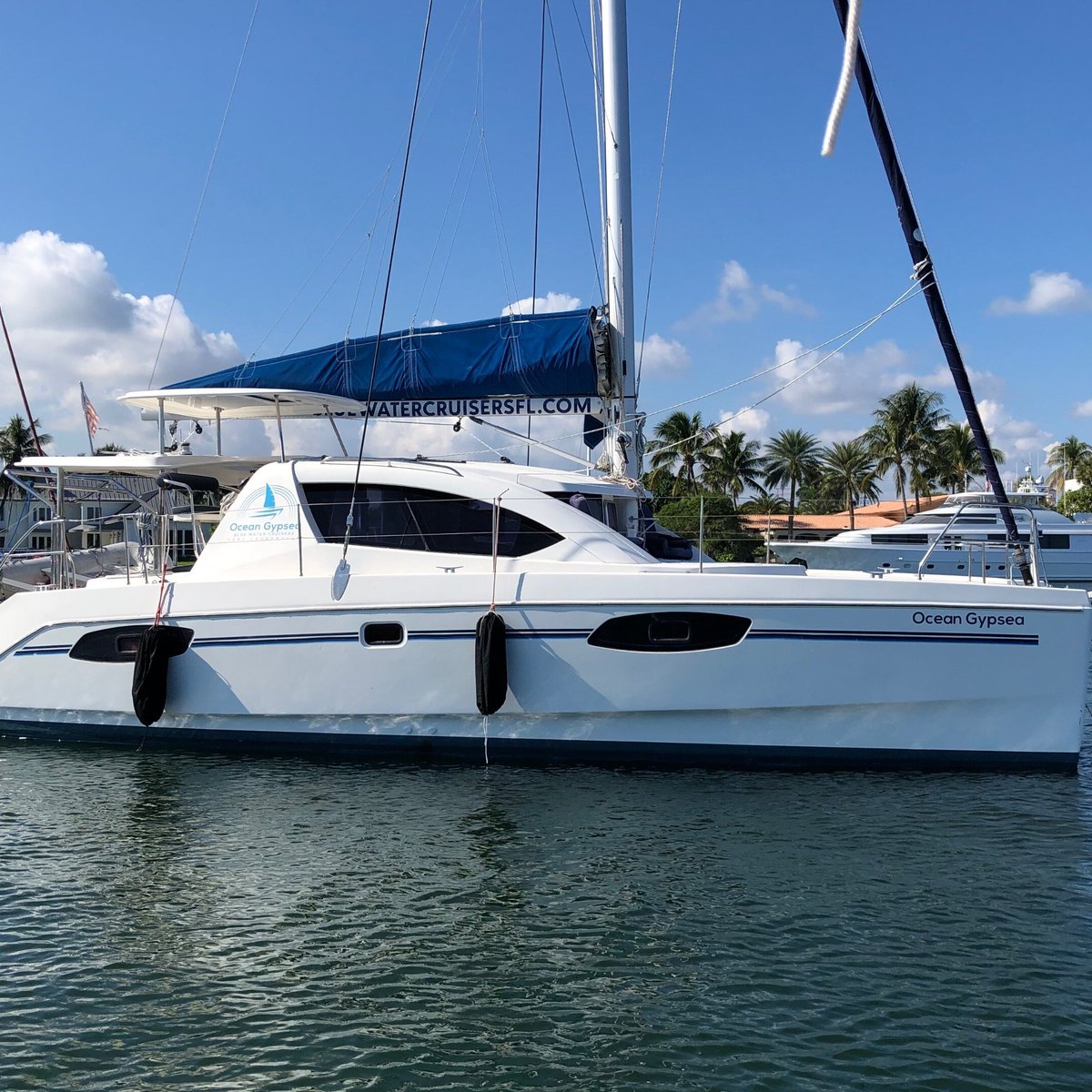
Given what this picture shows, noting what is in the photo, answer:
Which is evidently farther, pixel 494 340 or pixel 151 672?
pixel 494 340

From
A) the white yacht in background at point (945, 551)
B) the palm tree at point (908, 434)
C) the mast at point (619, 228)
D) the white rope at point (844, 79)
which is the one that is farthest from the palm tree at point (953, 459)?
the white rope at point (844, 79)

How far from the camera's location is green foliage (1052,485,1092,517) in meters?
44.9

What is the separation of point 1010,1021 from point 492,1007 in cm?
227

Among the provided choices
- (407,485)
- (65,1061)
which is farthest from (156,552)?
(65,1061)

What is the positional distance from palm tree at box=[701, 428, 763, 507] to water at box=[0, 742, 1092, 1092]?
39.5 meters

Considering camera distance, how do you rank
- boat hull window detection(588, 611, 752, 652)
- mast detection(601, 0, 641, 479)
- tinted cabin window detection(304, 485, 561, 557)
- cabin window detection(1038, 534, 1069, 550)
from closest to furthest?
boat hull window detection(588, 611, 752, 652) < tinted cabin window detection(304, 485, 561, 557) < mast detection(601, 0, 641, 479) < cabin window detection(1038, 534, 1069, 550)

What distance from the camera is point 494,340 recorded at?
9750 millimetres

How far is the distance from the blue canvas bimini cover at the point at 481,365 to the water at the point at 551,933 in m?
3.59

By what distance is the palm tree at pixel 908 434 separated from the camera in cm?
4653

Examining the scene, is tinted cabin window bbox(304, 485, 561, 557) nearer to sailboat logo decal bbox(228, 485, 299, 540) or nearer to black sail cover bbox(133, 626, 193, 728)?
sailboat logo decal bbox(228, 485, 299, 540)

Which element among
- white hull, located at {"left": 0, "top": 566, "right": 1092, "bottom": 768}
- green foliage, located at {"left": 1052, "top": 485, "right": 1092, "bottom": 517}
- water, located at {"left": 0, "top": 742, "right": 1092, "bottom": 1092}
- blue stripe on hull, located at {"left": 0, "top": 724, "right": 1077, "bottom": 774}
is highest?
green foliage, located at {"left": 1052, "top": 485, "right": 1092, "bottom": 517}

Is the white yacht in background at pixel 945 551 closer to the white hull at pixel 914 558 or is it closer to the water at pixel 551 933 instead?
the white hull at pixel 914 558

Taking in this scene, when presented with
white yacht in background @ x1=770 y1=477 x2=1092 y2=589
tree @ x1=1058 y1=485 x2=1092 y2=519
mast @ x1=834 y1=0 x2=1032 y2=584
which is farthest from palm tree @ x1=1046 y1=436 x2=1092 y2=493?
mast @ x1=834 y1=0 x2=1032 y2=584

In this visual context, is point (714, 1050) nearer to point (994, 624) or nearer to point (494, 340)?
point (994, 624)
